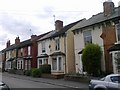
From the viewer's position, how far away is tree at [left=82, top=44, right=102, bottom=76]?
24.6 metres

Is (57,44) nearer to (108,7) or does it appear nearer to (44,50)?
(44,50)

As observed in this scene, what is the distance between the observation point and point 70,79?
87.1 feet

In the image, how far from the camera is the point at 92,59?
24.7 meters

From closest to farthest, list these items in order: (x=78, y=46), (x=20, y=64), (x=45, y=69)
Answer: (x=78, y=46)
(x=45, y=69)
(x=20, y=64)

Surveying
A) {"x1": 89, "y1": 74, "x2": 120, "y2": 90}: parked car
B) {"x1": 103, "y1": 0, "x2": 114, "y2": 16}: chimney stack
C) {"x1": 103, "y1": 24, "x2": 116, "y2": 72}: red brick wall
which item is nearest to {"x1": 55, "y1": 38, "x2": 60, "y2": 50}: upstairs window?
{"x1": 103, "y1": 0, "x2": 114, "y2": 16}: chimney stack

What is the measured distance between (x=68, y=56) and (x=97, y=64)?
8.44 meters

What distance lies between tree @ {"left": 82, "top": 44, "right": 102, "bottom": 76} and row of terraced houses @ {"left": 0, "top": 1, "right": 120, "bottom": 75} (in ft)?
2.54

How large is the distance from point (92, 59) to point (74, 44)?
6.90 m

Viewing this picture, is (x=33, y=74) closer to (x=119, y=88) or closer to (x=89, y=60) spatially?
(x=89, y=60)

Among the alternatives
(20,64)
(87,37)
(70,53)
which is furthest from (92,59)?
(20,64)

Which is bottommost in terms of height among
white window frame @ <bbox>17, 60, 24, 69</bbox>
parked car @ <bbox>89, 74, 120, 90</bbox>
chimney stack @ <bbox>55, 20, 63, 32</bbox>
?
parked car @ <bbox>89, 74, 120, 90</bbox>

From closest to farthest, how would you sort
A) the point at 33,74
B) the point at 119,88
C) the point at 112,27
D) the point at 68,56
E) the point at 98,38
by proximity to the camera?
1. the point at 119,88
2. the point at 112,27
3. the point at 98,38
4. the point at 68,56
5. the point at 33,74

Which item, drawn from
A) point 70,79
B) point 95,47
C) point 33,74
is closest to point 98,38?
point 95,47

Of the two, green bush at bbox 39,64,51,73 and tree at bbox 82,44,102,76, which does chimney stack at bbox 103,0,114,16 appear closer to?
tree at bbox 82,44,102,76
